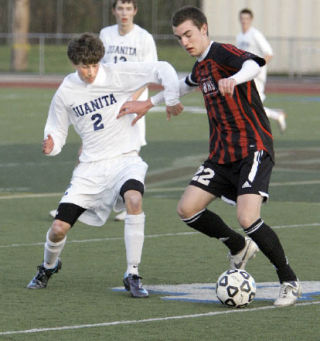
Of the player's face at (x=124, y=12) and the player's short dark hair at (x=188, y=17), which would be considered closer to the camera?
the player's short dark hair at (x=188, y=17)

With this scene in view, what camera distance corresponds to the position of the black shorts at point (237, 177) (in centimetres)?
744

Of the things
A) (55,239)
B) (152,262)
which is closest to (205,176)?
(55,239)

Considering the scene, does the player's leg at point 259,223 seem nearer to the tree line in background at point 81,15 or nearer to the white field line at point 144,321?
the white field line at point 144,321

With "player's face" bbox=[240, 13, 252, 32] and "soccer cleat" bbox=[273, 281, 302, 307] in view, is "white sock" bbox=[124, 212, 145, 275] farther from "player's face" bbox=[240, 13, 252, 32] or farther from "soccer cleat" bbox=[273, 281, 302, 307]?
"player's face" bbox=[240, 13, 252, 32]

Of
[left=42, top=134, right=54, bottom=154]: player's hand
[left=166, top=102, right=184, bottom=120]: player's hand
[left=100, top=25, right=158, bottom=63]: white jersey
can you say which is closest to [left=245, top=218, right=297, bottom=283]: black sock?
[left=166, top=102, right=184, bottom=120]: player's hand

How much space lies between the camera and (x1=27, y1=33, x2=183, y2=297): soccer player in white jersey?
7906 millimetres

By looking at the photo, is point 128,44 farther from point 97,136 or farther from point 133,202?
point 133,202

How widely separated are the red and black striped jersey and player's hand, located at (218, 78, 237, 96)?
1.16 ft

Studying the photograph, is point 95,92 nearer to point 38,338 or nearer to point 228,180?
point 228,180

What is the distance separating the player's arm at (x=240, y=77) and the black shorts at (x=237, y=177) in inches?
21.5

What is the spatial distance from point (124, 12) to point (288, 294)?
507 cm

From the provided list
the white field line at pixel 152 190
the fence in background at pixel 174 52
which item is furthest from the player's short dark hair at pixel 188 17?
the fence in background at pixel 174 52

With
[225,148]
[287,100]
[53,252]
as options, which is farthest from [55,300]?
[287,100]

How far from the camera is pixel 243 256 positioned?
8.12m
